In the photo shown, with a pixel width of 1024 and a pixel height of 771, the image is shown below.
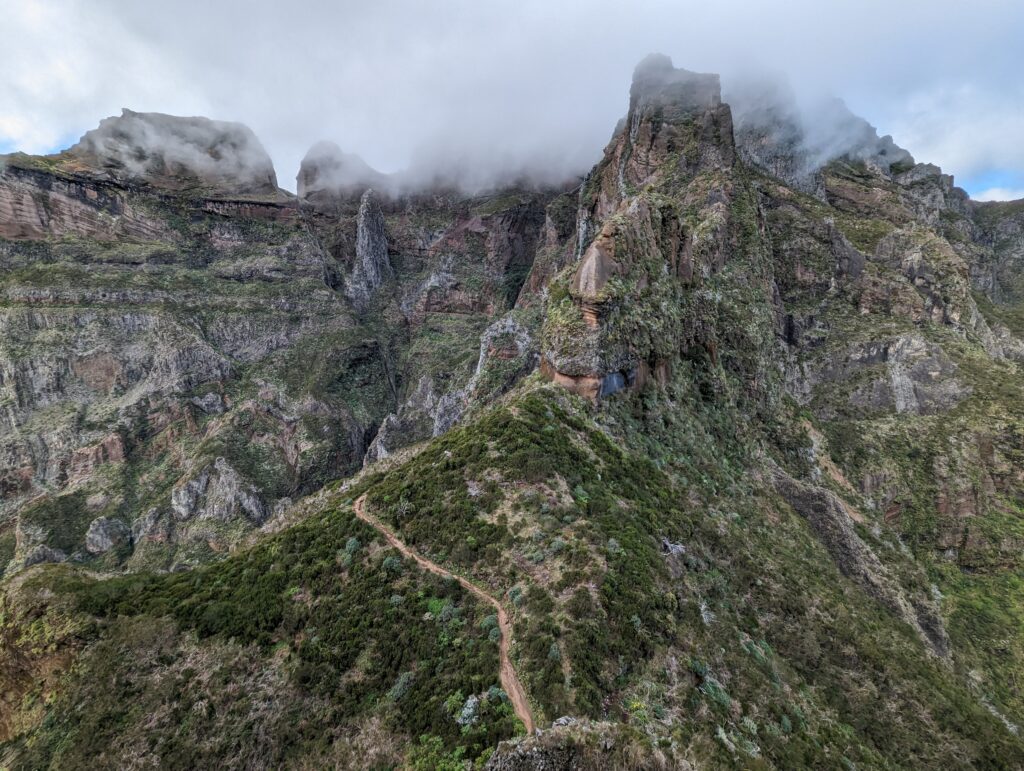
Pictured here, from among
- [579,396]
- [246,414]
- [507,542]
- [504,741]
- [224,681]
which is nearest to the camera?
[504,741]

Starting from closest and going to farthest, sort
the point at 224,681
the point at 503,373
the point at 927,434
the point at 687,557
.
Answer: the point at 224,681, the point at 687,557, the point at 927,434, the point at 503,373

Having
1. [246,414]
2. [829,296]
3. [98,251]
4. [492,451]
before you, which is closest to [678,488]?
[492,451]

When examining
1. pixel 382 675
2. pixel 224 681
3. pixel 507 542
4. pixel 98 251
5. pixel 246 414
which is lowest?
pixel 382 675

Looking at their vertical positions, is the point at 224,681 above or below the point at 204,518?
below

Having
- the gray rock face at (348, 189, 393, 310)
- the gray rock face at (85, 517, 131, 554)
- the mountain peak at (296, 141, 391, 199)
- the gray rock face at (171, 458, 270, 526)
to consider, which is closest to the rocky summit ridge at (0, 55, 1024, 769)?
the gray rock face at (85, 517, 131, 554)

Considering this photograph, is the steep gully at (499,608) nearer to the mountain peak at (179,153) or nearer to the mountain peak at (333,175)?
the mountain peak at (179,153)

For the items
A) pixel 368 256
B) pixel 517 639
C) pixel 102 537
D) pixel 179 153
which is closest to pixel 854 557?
pixel 517 639

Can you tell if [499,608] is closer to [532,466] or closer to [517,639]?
Answer: [517,639]

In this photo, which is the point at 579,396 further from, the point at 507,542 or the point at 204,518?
the point at 204,518
